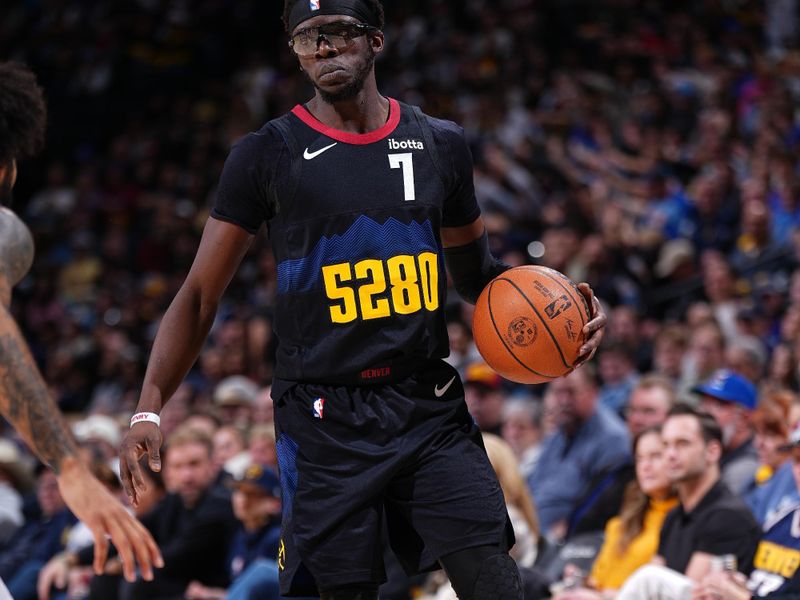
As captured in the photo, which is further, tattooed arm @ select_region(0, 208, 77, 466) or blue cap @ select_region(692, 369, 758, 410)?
blue cap @ select_region(692, 369, 758, 410)

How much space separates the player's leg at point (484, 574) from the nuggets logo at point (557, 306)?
69 cm

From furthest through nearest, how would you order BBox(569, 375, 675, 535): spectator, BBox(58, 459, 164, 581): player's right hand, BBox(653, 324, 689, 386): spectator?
1. BBox(653, 324, 689, 386): spectator
2. BBox(569, 375, 675, 535): spectator
3. BBox(58, 459, 164, 581): player's right hand

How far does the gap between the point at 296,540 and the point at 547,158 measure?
9859mm

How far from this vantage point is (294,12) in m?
3.51

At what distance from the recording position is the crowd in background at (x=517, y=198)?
25.9 feet

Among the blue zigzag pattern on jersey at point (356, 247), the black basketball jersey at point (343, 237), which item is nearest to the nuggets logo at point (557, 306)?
the black basketball jersey at point (343, 237)

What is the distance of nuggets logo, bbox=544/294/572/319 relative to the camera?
11.7 ft

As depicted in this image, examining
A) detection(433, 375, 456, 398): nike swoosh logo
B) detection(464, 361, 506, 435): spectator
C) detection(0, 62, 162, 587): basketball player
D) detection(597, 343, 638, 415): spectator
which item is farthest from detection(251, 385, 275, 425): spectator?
detection(0, 62, 162, 587): basketball player

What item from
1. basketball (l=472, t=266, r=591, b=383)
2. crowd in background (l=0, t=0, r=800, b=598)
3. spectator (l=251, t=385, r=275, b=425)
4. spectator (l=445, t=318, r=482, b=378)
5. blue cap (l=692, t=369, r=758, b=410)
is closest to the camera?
basketball (l=472, t=266, r=591, b=383)

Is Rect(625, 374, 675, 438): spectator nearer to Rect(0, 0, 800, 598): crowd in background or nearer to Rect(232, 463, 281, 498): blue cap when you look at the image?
Rect(0, 0, 800, 598): crowd in background

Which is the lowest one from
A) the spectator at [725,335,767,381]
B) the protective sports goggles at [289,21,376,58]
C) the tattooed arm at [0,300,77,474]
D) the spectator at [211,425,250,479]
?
the spectator at [211,425,250,479]

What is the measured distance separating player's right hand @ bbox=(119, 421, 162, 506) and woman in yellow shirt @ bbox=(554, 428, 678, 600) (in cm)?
300

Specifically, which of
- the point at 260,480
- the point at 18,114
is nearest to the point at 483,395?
the point at 260,480

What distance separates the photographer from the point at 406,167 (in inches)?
137
